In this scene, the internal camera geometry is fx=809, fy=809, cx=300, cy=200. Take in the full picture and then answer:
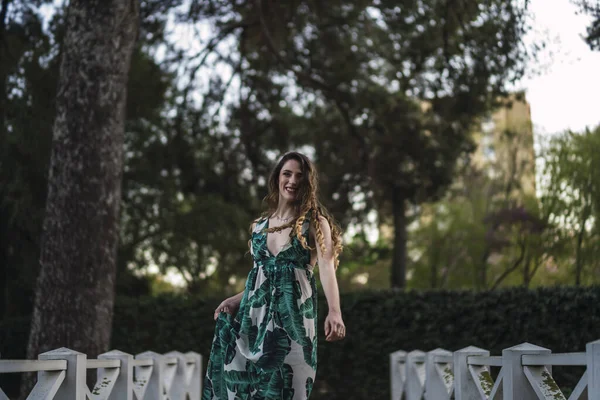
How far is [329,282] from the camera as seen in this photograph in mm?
4301

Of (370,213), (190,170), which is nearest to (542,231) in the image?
(370,213)

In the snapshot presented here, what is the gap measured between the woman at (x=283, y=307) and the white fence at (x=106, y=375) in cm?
71

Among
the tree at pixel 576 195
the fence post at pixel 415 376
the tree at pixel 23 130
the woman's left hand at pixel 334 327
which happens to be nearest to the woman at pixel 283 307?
the woman's left hand at pixel 334 327

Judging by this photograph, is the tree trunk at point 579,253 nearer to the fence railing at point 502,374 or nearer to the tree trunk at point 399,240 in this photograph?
the tree trunk at point 399,240

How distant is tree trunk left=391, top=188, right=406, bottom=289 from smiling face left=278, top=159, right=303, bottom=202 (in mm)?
14266

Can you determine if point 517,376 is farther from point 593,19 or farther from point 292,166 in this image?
point 593,19

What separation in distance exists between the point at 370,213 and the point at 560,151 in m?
4.95

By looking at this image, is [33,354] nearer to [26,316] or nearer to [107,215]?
[107,215]

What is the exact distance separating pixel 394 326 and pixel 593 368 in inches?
359

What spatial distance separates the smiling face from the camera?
14.8 feet

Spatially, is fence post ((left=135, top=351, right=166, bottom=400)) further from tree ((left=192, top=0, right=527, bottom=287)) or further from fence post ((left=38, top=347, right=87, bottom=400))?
tree ((left=192, top=0, right=527, bottom=287))

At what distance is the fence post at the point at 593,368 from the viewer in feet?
11.4

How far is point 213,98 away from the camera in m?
16.7

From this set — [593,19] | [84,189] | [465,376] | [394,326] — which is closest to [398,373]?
[394,326]
